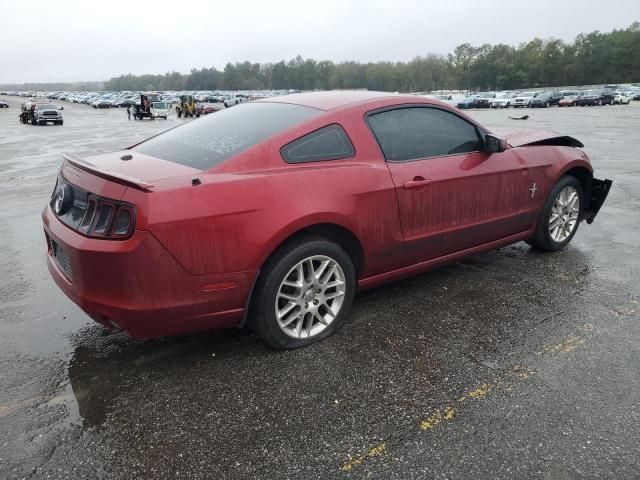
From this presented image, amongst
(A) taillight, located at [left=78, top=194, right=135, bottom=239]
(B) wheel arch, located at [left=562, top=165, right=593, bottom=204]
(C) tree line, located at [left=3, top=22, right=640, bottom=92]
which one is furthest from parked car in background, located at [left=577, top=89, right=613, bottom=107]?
(C) tree line, located at [left=3, top=22, right=640, bottom=92]

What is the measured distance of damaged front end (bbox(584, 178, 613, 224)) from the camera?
5.20 meters

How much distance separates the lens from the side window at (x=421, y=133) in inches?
141

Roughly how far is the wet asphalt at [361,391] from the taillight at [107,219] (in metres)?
0.88

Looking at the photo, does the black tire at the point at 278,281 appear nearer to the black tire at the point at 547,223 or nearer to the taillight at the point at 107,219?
the taillight at the point at 107,219

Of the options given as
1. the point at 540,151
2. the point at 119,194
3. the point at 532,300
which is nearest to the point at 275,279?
the point at 119,194

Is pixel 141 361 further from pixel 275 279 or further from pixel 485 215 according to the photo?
pixel 485 215

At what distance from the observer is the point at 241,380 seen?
2.92m

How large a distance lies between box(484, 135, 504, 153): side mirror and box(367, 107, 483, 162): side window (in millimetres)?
81

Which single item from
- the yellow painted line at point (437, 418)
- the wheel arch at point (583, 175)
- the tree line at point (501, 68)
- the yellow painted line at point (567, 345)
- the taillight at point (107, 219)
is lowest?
the yellow painted line at point (437, 418)

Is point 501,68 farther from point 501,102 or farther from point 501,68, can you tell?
point 501,102

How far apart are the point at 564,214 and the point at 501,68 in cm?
12196

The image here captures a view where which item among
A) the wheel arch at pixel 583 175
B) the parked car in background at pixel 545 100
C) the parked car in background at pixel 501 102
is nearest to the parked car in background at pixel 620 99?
the parked car in background at pixel 545 100

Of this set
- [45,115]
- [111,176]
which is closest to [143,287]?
[111,176]

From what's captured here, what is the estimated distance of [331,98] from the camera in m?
3.73
